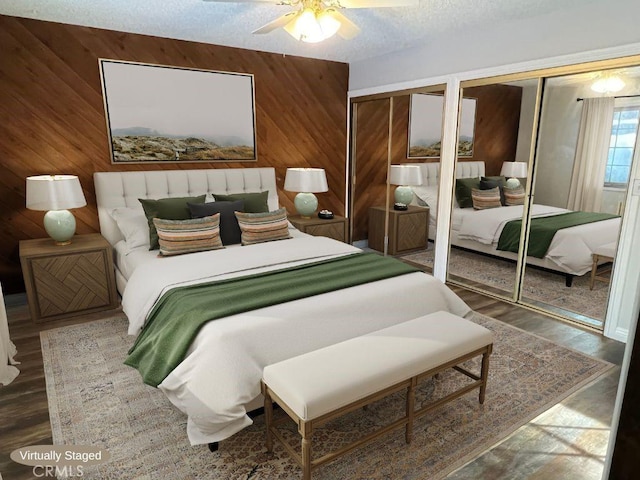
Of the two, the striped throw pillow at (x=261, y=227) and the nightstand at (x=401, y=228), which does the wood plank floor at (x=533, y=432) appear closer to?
the striped throw pillow at (x=261, y=227)

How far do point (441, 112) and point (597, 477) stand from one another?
11.2 ft

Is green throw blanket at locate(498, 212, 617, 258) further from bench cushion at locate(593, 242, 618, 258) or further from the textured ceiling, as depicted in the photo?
the textured ceiling

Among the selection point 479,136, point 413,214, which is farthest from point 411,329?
point 413,214

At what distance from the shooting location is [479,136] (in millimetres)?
4051

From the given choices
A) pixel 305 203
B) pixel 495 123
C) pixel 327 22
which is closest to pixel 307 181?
pixel 305 203

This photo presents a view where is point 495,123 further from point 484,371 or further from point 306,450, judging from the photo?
point 306,450

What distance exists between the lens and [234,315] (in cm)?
228

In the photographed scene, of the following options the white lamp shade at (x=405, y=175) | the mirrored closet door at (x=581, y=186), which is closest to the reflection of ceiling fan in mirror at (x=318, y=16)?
the mirrored closet door at (x=581, y=186)

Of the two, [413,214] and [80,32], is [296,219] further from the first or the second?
[80,32]

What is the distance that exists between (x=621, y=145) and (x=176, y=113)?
400cm

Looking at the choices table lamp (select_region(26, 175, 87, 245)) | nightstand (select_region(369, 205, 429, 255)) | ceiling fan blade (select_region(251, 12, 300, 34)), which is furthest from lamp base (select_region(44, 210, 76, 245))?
nightstand (select_region(369, 205, 429, 255))

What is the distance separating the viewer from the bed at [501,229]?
3398 mm

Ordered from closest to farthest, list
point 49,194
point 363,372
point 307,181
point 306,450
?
point 306,450 < point 363,372 < point 49,194 < point 307,181

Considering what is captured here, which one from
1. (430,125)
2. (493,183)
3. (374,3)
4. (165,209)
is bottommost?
(165,209)
